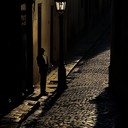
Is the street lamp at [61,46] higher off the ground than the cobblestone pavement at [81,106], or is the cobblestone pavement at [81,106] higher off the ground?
the street lamp at [61,46]

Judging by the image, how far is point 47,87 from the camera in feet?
58.3

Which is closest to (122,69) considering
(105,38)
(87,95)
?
(87,95)

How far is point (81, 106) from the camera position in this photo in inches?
585

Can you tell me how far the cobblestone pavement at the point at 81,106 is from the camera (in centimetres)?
1294

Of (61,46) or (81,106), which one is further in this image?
(61,46)

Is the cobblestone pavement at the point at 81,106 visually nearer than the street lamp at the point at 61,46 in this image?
Yes

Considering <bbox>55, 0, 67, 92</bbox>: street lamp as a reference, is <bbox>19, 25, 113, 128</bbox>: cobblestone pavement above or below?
below

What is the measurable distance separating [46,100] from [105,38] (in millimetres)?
19648

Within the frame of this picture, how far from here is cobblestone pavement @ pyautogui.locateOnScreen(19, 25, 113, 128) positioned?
1294 cm

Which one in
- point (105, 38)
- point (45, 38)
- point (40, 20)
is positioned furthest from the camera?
point (105, 38)

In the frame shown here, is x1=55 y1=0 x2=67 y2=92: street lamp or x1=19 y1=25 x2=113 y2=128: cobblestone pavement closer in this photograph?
x1=19 y1=25 x2=113 y2=128: cobblestone pavement

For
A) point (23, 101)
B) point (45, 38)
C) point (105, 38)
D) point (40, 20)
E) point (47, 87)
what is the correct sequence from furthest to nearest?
point (105, 38) < point (45, 38) < point (40, 20) < point (47, 87) < point (23, 101)

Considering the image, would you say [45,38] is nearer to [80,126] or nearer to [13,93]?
[13,93]

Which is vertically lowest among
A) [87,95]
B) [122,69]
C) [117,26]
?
[87,95]
